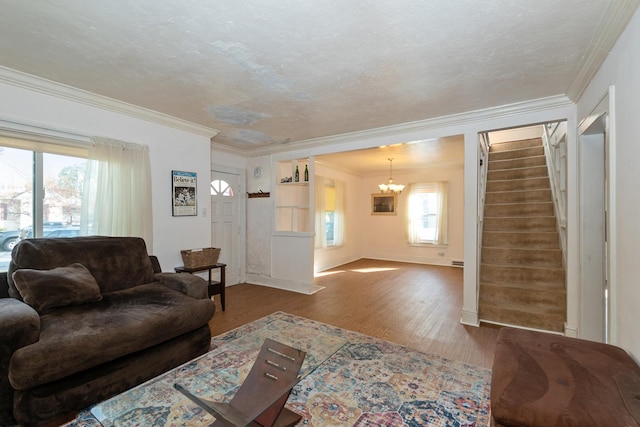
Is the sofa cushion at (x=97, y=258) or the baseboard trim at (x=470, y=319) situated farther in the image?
the baseboard trim at (x=470, y=319)

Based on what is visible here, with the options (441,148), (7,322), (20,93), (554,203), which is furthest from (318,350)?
(441,148)

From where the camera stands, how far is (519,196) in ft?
13.9

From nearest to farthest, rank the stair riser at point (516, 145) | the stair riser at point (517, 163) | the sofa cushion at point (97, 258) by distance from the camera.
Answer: the sofa cushion at point (97, 258) < the stair riser at point (517, 163) < the stair riser at point (516, 145)

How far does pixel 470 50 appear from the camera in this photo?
6.57 ft

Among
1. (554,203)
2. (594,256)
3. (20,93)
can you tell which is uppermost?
(20,93)

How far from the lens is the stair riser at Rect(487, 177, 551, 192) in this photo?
4203mm

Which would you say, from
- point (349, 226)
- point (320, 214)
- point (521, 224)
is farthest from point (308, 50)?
point (349, 226)

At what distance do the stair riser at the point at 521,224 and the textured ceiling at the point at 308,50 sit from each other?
5.76ft

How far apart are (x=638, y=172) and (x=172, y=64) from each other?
10.0 feet

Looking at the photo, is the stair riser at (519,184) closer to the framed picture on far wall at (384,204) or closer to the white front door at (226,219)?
the framed picture on far wall at (384,204)

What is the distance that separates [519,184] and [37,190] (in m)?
5.90

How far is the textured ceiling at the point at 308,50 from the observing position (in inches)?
63.9

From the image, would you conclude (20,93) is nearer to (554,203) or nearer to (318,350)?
(318,350)

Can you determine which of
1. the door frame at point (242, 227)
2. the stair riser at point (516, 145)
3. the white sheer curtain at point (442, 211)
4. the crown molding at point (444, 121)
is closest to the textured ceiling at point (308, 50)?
the crown molding at point (444, 121)
